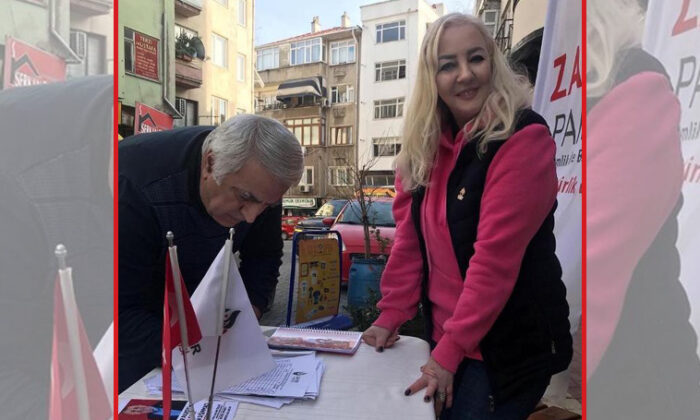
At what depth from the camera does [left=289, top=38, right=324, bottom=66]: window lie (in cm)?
2588

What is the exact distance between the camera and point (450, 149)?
1250mm

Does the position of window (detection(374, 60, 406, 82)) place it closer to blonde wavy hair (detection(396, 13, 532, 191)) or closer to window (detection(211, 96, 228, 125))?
window (detection(211, 96, 228, 125))

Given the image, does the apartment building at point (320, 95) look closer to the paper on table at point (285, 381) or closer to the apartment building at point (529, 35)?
the apartment building at point (529, 35)

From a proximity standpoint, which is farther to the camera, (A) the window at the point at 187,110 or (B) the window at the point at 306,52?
(B) the window at the point at 306,52

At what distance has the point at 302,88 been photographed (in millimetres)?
25188

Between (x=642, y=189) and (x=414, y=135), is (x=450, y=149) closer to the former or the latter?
(x=414, y=135)

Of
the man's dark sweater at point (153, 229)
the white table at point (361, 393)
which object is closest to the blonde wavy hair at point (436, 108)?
the white table at point (361, 393)

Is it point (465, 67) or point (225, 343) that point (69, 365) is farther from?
point (465, 67)

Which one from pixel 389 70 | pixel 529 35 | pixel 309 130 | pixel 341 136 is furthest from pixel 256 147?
pixel 309 130

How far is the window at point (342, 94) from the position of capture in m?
25.3

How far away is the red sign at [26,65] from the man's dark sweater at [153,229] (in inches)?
31.1

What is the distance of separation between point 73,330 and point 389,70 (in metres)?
24.0

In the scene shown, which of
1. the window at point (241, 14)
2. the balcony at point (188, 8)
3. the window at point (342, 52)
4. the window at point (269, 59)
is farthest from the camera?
the window at point (269, 59)

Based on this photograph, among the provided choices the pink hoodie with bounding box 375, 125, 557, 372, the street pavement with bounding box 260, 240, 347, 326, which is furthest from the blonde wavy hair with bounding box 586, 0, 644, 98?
the street pavement with bounding box 260, 240, 347, 326
